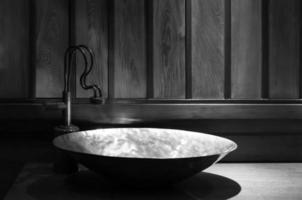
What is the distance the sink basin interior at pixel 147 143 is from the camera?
68.6 inches

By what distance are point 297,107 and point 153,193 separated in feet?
2.64

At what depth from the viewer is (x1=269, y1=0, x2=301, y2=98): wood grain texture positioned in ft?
6.54

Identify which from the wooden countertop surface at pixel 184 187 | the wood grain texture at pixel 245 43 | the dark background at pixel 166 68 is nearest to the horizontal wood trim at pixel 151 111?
the dark background at pixel 166 68

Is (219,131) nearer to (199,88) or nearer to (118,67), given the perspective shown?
(199,88)

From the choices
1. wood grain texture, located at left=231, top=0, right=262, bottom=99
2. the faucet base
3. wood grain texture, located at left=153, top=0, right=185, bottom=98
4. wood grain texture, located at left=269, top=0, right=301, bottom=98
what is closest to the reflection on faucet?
the faucet base

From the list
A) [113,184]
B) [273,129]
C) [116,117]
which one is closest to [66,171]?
[113,184]

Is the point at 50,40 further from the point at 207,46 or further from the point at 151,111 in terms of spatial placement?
the point at 207,46

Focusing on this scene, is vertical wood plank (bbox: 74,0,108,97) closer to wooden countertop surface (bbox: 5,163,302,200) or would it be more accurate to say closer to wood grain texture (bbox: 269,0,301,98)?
wooden countertop surface (bbox: 5,163,302,200)

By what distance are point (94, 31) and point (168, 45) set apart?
12.1 inches

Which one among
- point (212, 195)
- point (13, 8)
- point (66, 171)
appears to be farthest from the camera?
point (13, 8)

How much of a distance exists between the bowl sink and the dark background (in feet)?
0.46

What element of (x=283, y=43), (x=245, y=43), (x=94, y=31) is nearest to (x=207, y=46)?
(x=245, y=43)

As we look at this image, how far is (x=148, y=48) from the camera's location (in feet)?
6.48

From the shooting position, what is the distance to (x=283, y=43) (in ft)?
6.56
